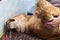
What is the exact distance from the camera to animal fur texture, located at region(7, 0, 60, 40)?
103cm

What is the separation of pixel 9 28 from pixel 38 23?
26cm

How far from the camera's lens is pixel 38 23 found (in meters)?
1.12

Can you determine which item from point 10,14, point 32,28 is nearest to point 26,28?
point 32,28

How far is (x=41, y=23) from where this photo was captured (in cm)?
109

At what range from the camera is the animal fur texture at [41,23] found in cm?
103

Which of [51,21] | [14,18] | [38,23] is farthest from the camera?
[14,18]

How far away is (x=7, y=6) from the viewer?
1.21 m

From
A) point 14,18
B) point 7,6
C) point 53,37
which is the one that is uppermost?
point 7,6

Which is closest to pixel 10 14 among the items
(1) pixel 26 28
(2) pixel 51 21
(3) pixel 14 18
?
(3) pixel 14 18

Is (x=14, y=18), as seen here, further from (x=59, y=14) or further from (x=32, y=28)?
(x=59, y=14)

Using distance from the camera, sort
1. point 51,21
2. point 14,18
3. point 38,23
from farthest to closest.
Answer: point 14,18 < point 38,23 < point 51,21

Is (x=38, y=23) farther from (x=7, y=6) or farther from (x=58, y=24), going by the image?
(x=7, y=6)

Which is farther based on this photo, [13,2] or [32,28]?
[13,2]

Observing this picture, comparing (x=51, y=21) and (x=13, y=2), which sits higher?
(x=13, y=2)
